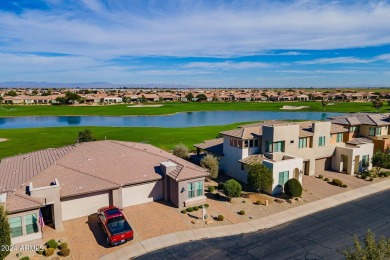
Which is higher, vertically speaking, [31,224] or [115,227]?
[31,224]

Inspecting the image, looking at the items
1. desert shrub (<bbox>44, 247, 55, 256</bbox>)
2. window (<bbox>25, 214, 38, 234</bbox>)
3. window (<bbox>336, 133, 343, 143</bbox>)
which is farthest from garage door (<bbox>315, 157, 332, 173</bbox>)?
window (<bbox>25, 214, 38, 234</bbox>)

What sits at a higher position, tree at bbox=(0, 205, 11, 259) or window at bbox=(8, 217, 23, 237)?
tree at bbox=(0, 205, 11, 259)

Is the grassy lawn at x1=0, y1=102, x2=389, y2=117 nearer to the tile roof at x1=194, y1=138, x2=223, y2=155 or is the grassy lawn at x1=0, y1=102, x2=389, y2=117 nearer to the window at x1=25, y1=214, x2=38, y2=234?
the tile roof at x1=194, y1=138, x2=223, y2=155

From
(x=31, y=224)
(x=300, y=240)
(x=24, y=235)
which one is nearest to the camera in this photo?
(x=24, y=235)

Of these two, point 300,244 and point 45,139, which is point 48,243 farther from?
point 45,139

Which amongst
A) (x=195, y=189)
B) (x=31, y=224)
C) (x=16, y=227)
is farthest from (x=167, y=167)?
(x=16, y=227)

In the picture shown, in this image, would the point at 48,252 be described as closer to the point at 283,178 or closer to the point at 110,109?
the point at 283,178

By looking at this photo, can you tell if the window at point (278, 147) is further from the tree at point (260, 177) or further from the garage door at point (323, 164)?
the garage door at point (323, 164)
